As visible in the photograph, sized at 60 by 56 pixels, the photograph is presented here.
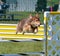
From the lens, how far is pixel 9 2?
44.8 ft

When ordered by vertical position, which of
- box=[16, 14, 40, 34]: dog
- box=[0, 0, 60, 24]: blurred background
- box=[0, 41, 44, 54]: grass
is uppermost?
box=[16, 14, 40, 34]: dog

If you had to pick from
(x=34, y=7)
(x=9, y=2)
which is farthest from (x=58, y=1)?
(x=9, y=2)

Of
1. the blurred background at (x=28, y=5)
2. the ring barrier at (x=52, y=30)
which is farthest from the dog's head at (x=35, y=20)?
the blurred background at (x=28, y=5)

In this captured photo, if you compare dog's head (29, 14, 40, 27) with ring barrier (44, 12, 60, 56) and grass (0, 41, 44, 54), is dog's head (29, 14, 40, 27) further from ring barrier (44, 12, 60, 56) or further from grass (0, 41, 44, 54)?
ring barrier (44, 12, 60, 56)

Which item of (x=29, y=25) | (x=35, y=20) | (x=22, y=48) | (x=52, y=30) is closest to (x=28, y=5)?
(x=29, y=25)

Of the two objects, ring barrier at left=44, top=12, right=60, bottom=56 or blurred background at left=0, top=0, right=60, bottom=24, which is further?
blurred background at left=0, top=0, right=60, bottom=24

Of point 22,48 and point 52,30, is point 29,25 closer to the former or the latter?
point 22,48

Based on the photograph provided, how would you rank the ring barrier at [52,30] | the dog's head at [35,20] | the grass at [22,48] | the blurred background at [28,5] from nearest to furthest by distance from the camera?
the ring barrier at [52,30], the grass at [22,48], the dog's head at [35,20], the blurred background at [28,5]

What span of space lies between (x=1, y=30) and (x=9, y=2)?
791cm

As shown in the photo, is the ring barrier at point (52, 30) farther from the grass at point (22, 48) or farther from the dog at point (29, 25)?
the dog at point (29, 25)

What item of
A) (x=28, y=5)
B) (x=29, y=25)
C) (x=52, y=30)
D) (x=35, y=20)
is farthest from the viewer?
(x=28, y=5)

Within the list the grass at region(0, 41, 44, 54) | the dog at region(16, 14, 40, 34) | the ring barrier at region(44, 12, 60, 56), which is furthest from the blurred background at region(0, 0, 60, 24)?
the ring barrier at region(44, 12, 60, 56)

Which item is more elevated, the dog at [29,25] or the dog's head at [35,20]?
the dog's head at [35,20]

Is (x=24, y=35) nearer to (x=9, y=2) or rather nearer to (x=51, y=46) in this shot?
(x=51, y=46)
